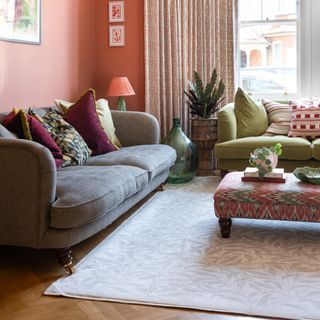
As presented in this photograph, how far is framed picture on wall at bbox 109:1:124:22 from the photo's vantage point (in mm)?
5156

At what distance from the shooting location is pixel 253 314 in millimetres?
1893

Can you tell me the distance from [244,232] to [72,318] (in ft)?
4.59

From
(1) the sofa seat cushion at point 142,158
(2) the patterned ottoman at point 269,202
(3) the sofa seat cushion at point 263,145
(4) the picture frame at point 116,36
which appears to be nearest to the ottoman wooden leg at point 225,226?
(2) the patterned ottoman at point 269,202

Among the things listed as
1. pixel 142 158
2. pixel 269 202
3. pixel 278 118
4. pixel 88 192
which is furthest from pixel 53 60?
pixel 269 202

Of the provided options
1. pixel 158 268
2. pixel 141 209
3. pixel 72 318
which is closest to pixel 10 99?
pixel 141 209

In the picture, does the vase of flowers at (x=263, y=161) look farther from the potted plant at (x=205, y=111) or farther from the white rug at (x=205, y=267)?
the potted plant at (x=205, y=111)

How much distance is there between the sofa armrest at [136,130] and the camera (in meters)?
4.13

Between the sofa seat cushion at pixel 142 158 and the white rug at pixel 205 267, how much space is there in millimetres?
374

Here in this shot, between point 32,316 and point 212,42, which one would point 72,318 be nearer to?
point 32,316

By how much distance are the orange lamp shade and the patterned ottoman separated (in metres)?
2.29

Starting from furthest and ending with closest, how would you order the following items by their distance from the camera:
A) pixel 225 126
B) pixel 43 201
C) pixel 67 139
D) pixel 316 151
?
pixel 225 126
pixel 316 151
pixel 67 139
pixel 43 201

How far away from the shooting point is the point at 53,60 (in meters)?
4.30

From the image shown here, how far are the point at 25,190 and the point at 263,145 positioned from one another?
2.36m

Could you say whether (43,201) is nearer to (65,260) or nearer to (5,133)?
(65,260)
